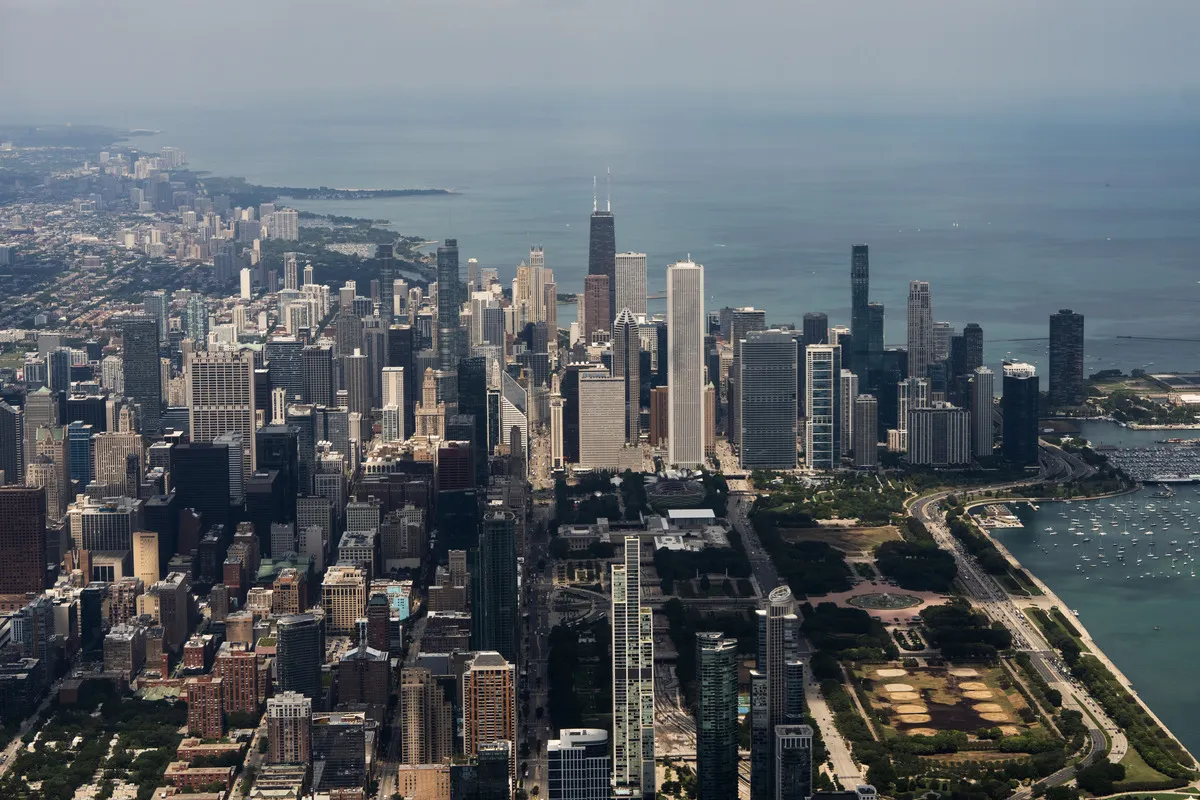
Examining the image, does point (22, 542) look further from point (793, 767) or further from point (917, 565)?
point (793, 767)

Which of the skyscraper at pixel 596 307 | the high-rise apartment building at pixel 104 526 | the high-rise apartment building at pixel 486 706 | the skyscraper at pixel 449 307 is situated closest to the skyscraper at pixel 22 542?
the high-rise apartment building at pixel 104 526

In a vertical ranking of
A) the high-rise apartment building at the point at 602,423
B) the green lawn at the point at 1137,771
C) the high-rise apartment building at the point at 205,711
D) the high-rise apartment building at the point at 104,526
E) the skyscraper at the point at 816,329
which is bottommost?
the green lawn at the point at 1137,771

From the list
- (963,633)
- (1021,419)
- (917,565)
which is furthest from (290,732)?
(1021,419)

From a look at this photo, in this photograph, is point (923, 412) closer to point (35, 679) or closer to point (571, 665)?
point (571, 665)

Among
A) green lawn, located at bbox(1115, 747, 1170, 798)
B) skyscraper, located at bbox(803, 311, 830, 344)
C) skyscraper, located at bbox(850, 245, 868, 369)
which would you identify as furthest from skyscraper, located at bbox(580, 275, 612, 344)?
green lawn, located at bbox(1115, 747, 1170, 798)

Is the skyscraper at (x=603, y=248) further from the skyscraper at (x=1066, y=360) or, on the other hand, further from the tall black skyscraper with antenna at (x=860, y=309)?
the skyscraper at (x=1066, y=360)

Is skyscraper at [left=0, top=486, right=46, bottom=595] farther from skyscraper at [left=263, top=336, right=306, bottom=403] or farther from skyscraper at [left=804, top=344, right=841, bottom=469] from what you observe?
skyscraper at [left=804, top=344, right=841, bottom=469]
